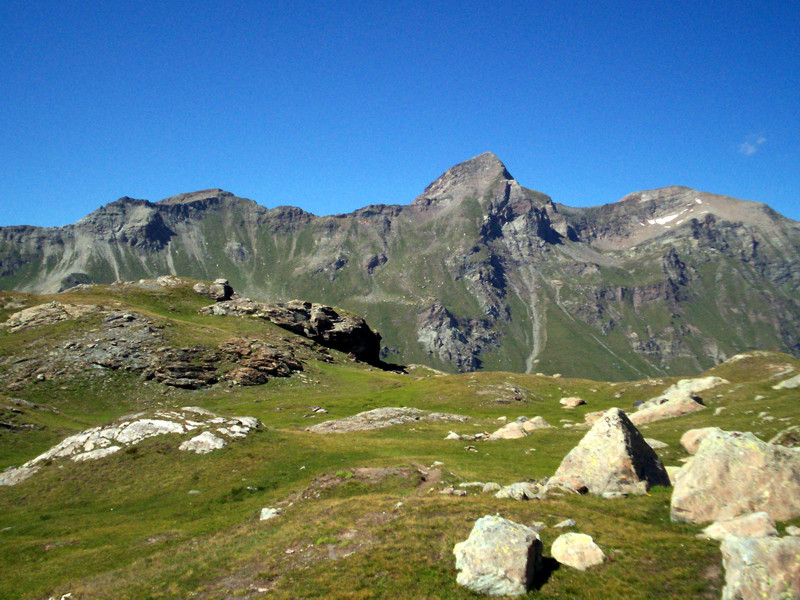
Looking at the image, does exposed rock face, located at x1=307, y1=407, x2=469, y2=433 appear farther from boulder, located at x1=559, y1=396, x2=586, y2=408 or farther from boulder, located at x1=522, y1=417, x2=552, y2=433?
boulder, located at x1=559, y1=396, x2=586, y2=408

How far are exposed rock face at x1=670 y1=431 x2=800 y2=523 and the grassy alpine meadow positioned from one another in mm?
1192

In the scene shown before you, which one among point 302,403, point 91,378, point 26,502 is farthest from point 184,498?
point 91,378

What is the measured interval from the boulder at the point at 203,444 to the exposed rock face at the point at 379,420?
2226 cm

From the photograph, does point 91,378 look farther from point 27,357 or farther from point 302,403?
point 302,403

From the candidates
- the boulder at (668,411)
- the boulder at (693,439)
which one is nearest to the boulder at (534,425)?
the boulder at (668,411)

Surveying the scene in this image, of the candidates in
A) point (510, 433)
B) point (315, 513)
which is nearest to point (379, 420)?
point (510, 433)

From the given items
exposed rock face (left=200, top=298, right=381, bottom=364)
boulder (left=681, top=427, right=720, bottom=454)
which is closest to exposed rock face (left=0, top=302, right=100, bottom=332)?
exposed rock face (left=200, top=298, right=381, bottom=364)

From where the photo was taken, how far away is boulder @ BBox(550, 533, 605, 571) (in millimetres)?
17344

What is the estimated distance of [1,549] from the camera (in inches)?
1085

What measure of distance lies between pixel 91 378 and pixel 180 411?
5462cm

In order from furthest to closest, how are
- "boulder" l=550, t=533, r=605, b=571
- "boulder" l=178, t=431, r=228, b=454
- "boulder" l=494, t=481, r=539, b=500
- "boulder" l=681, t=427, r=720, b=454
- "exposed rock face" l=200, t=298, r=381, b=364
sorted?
"exposed rock face" l=200, t=298, r=381, b=364, "boulder" l=178, t=431, r=228, b=454, "boulder" l=681, t=427, r=720, b=454, "boulder" l=494, t=481, r=539, b=500, "boulder" l=550, t=533, r=605, b=571

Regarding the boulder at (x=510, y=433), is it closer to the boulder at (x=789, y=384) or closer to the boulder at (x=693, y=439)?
the boulder at (x=693, y=439)

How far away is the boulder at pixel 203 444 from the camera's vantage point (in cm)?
4300

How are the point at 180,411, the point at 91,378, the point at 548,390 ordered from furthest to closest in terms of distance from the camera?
the point at 548,390, the point at 91,378, the point at 180,411
